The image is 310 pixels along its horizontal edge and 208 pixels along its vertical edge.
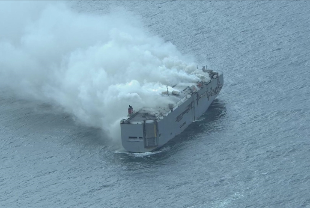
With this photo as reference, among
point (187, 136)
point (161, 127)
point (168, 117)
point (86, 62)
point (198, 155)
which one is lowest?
point (198, 155)

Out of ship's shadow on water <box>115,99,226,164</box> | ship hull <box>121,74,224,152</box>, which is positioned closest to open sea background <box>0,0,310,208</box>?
ship's shadow on water <box>115,99,226,164</box>

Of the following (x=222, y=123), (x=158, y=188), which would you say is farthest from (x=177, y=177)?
(x=222, y=123)

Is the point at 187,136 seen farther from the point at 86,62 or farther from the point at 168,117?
the point at 86,62

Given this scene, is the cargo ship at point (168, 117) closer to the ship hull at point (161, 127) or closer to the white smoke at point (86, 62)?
the ship hull at point (161, 127)

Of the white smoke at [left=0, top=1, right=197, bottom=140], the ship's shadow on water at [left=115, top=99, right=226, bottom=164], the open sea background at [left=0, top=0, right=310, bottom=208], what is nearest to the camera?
the open sea background at [left=0, top=0, right=310, bottom=208]

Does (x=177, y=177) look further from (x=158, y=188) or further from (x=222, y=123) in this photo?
A: (x=222, y=123)

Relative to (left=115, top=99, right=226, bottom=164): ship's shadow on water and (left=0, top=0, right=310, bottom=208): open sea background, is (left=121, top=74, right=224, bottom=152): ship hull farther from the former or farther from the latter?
(left=0, top=0, right=310, bottom=208): open sea background

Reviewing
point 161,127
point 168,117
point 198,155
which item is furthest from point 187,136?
A: point 198,155

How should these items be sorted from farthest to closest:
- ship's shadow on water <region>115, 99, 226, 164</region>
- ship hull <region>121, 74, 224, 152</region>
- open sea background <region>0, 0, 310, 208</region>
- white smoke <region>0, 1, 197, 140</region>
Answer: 1. white smoke <region>0, 1, 197, 140</region>
2. ship hull <region>121, 74, 224, 152</region>
3. ship's shadow on water <region>115, 99, 226, 164</region>
4. open sea background <region>0, 0, 310, 208</region>
